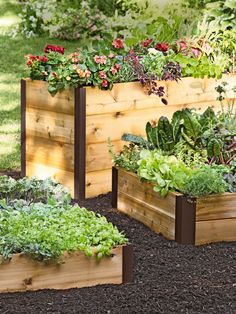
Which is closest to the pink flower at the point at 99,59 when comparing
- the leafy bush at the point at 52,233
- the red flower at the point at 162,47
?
the red flower at the point at 162,47

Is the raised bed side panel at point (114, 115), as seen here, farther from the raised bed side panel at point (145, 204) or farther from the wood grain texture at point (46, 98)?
the raised bed side panel at point (145, 204)

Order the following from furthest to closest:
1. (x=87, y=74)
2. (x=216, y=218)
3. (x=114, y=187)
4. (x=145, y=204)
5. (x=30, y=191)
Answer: (x=87, y=74)
(x=114, y=187)
(x=145, y=204)
(x=30, y=191)
(x=216, y=218)

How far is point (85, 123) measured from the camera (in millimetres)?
6836

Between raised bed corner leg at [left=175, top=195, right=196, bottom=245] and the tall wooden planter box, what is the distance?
1276 mm

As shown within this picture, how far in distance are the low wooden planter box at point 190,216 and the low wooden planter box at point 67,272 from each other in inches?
33.0

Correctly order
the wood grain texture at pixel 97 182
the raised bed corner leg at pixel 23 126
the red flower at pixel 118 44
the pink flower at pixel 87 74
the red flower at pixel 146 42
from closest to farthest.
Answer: the pink flower at pixel 87 74, the wood grain texture at pixel 97 182, the raised bed corner leg at pixel 23 126, the red flower at pixel 118 44, the red flower at pixel 146 42

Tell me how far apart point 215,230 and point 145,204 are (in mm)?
539

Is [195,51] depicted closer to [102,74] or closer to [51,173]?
[102,74]

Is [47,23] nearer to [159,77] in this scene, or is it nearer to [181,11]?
[181,11]

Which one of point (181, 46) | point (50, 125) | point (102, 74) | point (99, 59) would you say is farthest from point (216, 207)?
point (181, 46)

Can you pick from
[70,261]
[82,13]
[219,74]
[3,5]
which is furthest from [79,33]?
[70,261]

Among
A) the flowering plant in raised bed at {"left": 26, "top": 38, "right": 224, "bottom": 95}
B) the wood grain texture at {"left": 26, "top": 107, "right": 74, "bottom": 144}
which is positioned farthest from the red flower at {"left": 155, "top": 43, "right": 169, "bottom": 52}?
the wood grain texture at {"left": 26, "top": 107, "right": 74, "bottom": 144}

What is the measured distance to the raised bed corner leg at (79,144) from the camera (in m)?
6.78

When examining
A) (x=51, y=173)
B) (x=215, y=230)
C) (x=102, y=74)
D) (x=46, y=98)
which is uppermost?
(x=102, y=74)
